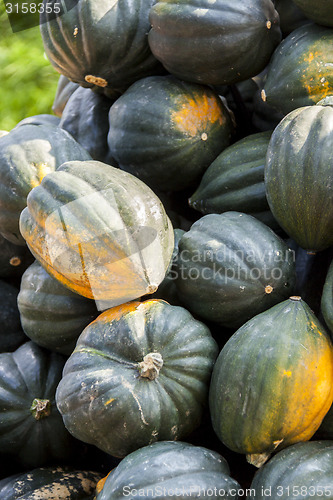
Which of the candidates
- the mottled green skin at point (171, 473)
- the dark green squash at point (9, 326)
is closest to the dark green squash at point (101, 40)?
the dark green squash at point (9, 326)

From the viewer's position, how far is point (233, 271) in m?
1.89

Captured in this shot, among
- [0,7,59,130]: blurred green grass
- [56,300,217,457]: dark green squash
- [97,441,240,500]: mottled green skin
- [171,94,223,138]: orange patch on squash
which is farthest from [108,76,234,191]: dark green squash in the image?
[0,7,59,130]: blurred green grass

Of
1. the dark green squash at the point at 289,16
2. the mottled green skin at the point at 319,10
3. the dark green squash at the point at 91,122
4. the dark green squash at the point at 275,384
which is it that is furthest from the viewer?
the dark green squash at the point at 91,122

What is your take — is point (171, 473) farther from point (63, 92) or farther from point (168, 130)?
point (63, 92)

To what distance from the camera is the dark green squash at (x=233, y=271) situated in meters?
1.88

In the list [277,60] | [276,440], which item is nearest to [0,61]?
[277,60]

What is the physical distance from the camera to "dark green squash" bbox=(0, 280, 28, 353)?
96.2 inches

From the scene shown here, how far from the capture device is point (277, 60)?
218cm

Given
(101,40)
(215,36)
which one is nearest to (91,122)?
(101,40)

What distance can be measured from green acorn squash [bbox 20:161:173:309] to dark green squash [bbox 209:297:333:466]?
375 millimetres

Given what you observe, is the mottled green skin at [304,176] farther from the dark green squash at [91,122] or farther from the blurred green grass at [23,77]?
the blurred green grass at [23,77]

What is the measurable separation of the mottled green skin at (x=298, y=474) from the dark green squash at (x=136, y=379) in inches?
11.7

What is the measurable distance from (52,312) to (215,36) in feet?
4.03

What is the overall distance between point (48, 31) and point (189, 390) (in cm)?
167
